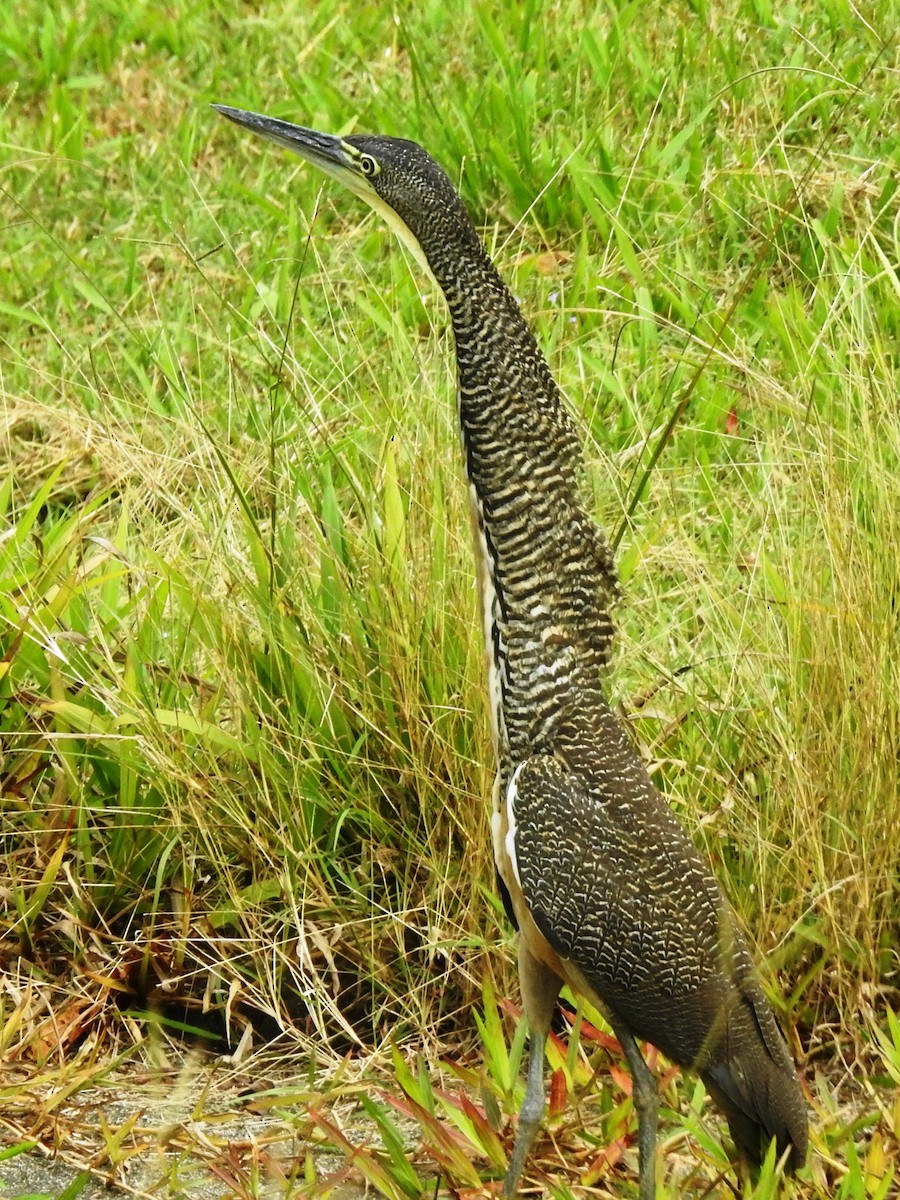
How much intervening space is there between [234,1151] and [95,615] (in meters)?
1.42

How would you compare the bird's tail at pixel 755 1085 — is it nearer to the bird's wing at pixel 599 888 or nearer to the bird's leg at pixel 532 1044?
the bird's wing at pixel 599 888

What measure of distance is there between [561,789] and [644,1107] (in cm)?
60

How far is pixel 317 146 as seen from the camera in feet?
11.3

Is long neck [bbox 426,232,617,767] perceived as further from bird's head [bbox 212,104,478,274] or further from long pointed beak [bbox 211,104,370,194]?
long pointed beak [bbox 211,104,370,194]

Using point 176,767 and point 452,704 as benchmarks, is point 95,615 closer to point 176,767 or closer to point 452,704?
point 176,767

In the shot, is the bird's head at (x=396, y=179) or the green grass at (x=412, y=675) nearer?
the bird's head at (x=396, y=179)

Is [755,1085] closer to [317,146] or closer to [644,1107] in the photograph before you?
[644,1107]

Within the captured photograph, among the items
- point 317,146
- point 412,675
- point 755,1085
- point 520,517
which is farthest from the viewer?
point 412,675

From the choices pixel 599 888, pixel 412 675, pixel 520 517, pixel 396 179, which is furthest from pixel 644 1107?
pixel 396 179

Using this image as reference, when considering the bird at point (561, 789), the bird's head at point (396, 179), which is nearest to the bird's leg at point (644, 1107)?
the bird at point (561, 789)

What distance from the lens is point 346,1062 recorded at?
382cm

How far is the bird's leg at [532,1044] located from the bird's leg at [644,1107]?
158 mm

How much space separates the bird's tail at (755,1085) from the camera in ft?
10.4

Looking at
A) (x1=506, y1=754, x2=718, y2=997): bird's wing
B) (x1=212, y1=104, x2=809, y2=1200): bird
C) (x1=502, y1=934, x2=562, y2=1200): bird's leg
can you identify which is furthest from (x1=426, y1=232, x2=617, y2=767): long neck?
(x1=502, y1=934, x2=562, y2=1200): bird's leg
